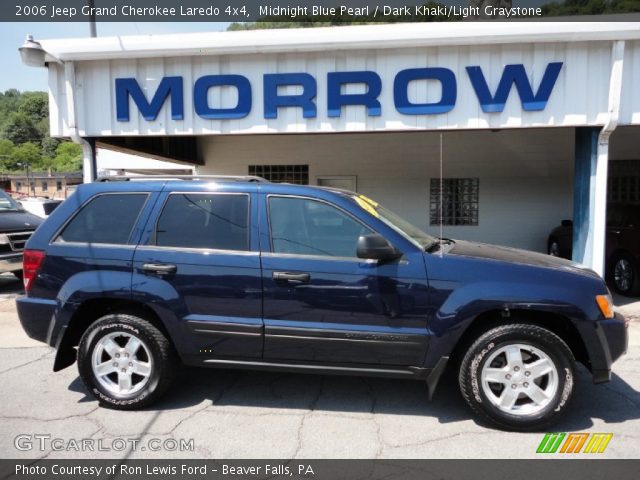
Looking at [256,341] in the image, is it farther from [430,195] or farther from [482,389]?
[430,195]

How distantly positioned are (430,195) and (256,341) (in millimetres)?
8643

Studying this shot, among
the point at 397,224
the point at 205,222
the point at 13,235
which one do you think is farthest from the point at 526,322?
the point at 13,235

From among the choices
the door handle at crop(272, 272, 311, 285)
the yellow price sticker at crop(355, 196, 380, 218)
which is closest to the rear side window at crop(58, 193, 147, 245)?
the door handle at crop(272, 272, 311, 285)

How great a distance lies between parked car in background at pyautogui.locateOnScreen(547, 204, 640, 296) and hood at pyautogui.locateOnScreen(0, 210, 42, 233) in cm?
1011

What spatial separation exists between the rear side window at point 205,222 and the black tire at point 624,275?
22.2ft

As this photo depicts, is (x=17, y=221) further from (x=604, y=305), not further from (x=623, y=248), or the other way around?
(x=623, y=248)

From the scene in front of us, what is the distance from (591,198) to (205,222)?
5.54 metres

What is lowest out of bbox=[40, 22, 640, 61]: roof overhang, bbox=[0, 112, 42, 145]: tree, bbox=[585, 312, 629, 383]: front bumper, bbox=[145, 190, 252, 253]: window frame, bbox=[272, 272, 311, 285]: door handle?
bbox=[585, 312, 629, 383]: front bumper

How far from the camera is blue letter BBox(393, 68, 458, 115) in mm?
6590

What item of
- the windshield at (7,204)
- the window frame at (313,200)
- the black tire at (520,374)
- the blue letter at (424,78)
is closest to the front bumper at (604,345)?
the black tire at (520,374)

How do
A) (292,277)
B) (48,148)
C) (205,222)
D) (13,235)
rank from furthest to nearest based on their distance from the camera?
1. (48,148)
2. (13,235)
3. (205,222)
4. (292,277)

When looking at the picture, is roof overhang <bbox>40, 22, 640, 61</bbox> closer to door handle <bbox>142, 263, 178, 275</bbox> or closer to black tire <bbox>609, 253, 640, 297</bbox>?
black tire <bbox>609, 253, 640, 297</bbox>

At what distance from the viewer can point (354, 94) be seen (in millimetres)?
6781

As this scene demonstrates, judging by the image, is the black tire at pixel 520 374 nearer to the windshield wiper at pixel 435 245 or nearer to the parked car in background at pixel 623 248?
the windshield wiper at pixel 435 245
